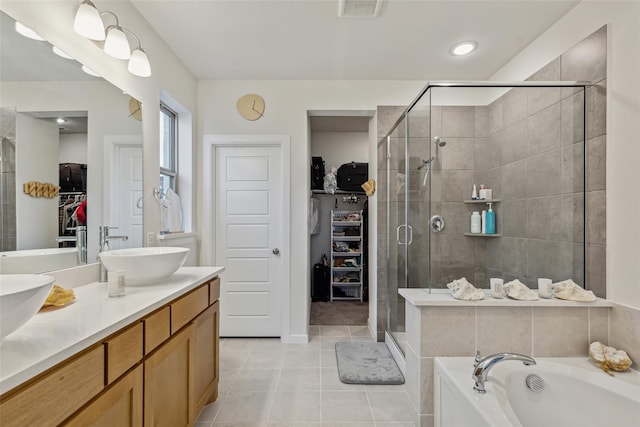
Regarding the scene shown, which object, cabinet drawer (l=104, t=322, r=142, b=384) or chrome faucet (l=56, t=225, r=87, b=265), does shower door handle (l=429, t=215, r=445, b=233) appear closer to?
cabinet drawer (l=104, t=322, r=142, b=384)

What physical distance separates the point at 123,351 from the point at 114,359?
0.14 ft

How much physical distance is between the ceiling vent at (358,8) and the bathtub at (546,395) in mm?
2168

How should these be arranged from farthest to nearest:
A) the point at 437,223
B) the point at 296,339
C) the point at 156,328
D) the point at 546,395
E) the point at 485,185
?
the point at 296,339, the point at 485,185, the point at 437,223, the point at 546,395, the point at 156,328

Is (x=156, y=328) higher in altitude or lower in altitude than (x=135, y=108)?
lower

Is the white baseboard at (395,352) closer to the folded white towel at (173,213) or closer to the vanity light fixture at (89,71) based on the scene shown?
the folded white towel at (173,213)

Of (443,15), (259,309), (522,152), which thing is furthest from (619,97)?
(259,309)

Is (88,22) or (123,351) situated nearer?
(123,351)

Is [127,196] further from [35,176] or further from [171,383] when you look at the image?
[171,383]

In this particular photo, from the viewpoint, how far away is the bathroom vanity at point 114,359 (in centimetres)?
70

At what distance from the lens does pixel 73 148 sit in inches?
54.1

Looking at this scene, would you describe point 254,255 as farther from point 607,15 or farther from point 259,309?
point 607,15

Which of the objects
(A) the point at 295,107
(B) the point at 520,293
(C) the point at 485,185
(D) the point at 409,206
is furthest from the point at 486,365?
(A) the point at 295,107

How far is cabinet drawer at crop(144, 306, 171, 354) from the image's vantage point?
1.13m

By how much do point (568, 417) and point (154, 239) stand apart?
262 cm
